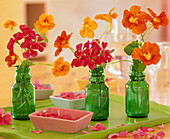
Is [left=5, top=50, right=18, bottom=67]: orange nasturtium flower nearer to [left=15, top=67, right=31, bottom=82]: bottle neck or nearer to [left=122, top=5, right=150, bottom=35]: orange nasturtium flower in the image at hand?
[left=15, top=67, right=31, bottom=82]: bottle neck

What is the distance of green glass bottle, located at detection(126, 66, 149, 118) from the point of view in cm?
117

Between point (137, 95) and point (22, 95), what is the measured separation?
0.40 m

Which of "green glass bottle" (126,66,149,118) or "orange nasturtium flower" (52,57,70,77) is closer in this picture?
"orange nasturtium flower" (52,57,70,77)

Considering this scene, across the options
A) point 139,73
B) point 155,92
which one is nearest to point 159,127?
point 139,73

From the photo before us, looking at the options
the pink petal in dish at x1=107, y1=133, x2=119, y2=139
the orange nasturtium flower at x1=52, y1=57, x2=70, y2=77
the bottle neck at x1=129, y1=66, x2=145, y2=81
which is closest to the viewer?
the pink petal in dish at x1=107, y1=133, x2=119, y2=139

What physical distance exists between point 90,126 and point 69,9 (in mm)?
5437

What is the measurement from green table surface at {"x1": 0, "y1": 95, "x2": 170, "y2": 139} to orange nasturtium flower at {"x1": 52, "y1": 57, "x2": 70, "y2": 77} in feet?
0.60

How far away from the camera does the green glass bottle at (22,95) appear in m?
1.14

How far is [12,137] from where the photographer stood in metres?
0.96

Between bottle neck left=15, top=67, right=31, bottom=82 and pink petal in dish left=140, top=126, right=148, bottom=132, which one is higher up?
bottle neck left=15, top=67, right=31, bottom=82

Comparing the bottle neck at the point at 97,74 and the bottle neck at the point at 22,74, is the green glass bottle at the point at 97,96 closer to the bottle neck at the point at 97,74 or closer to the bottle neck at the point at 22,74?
the bottle neck at the point at 97,74

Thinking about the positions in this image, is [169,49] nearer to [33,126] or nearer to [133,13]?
[133,13]

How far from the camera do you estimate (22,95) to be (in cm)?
115

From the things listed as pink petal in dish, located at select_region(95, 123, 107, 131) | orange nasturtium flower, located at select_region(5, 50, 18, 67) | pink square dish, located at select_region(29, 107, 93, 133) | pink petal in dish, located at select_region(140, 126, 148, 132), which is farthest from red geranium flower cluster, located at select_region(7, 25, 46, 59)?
pink petal in dish, located at select_region(140, 126, 148, 132)
